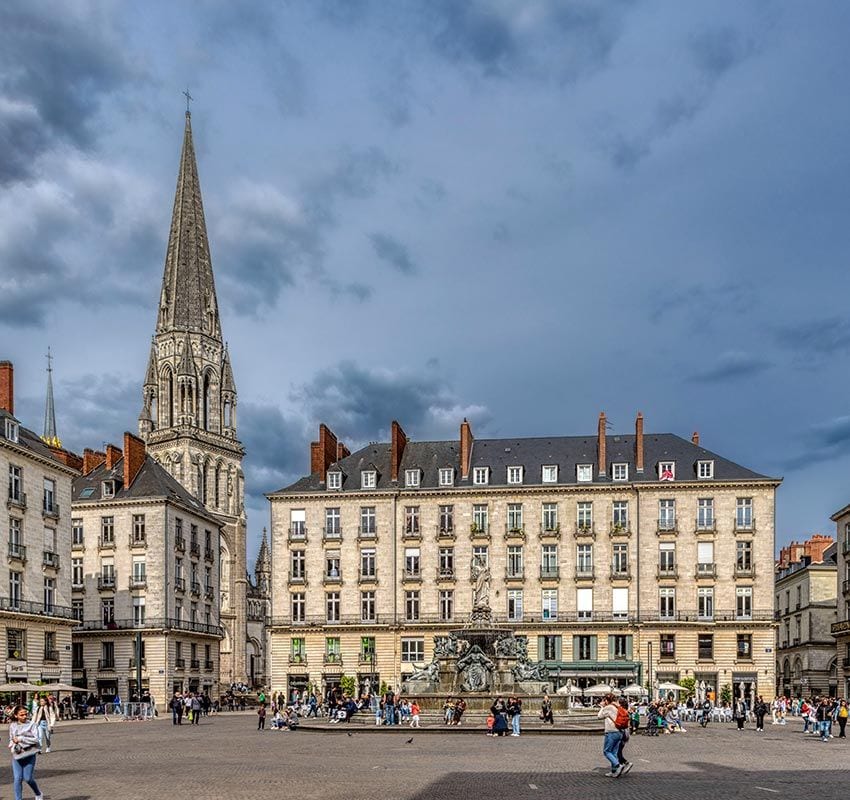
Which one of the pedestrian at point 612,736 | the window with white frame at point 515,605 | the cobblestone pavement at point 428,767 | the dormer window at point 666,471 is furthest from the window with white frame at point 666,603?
the pedestrian at point 612,736

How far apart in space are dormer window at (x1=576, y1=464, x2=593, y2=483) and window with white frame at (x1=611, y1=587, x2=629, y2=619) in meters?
7.53

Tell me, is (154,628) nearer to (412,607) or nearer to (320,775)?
(412,607)

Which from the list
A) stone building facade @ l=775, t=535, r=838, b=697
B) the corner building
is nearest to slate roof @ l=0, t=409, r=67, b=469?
the corner building

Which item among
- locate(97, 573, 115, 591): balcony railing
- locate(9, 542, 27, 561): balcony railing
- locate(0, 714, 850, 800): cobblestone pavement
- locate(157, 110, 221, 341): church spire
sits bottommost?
locate(0, 714, 850, 800): cobblestone pavement

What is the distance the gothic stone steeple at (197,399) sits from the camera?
436 feet

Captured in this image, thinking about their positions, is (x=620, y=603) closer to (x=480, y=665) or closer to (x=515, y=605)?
(x=515, y=605)

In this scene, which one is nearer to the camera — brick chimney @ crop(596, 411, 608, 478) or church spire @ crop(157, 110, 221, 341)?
brick chimney @ crop(596, 411, 608, 478)

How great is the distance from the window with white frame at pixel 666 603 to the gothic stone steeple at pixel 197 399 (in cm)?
6353

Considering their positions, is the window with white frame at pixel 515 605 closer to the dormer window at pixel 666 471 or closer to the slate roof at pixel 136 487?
the dormer window at pixel 666 471

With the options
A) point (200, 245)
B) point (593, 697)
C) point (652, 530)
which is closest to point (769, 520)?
point (652, 530)

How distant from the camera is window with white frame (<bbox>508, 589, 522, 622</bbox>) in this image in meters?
79.2

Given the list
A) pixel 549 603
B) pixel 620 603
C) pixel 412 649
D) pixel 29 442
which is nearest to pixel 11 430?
pixel 29 442

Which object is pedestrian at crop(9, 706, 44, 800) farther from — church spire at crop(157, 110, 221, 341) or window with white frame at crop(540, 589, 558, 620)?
church spire at crop(157, 110, 221, 341)

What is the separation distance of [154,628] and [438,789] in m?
60.7
